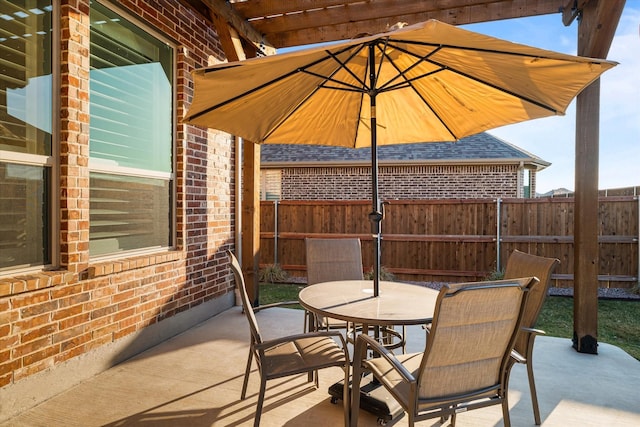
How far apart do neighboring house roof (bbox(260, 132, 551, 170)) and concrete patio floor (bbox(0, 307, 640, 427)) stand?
7169mm

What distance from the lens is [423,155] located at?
429 inches

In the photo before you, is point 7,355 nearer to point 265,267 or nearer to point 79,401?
point 79,401

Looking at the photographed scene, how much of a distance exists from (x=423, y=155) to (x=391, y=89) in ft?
27.1

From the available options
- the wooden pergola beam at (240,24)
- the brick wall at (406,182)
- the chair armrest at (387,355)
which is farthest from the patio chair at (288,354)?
the brick wall at (406,182)

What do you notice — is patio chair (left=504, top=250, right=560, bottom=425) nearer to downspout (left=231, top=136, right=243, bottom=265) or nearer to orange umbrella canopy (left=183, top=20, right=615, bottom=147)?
orange umbrella canopy (left=183, top=20, right=615, bottom=147)

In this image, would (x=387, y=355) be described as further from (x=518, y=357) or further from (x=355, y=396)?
(x=518, y=357)

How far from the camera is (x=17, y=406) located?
2.64 meters

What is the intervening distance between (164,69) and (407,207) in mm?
5486

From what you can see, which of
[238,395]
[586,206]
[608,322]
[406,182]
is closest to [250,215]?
[238,395]

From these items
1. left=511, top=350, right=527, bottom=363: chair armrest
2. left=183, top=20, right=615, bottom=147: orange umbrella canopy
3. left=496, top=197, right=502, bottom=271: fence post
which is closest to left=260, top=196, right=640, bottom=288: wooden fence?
left=496, top=197, right=502, bottom=271: fence post

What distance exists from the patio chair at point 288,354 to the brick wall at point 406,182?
8.61m

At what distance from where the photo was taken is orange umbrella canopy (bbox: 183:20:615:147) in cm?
233

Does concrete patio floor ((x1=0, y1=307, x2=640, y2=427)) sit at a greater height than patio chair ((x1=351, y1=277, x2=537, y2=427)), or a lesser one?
lesser

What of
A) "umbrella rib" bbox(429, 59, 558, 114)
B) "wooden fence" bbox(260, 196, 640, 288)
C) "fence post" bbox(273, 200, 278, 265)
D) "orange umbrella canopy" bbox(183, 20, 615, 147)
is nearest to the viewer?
"orange umbrella canopy" bbox(183, 20, 615, 147)
